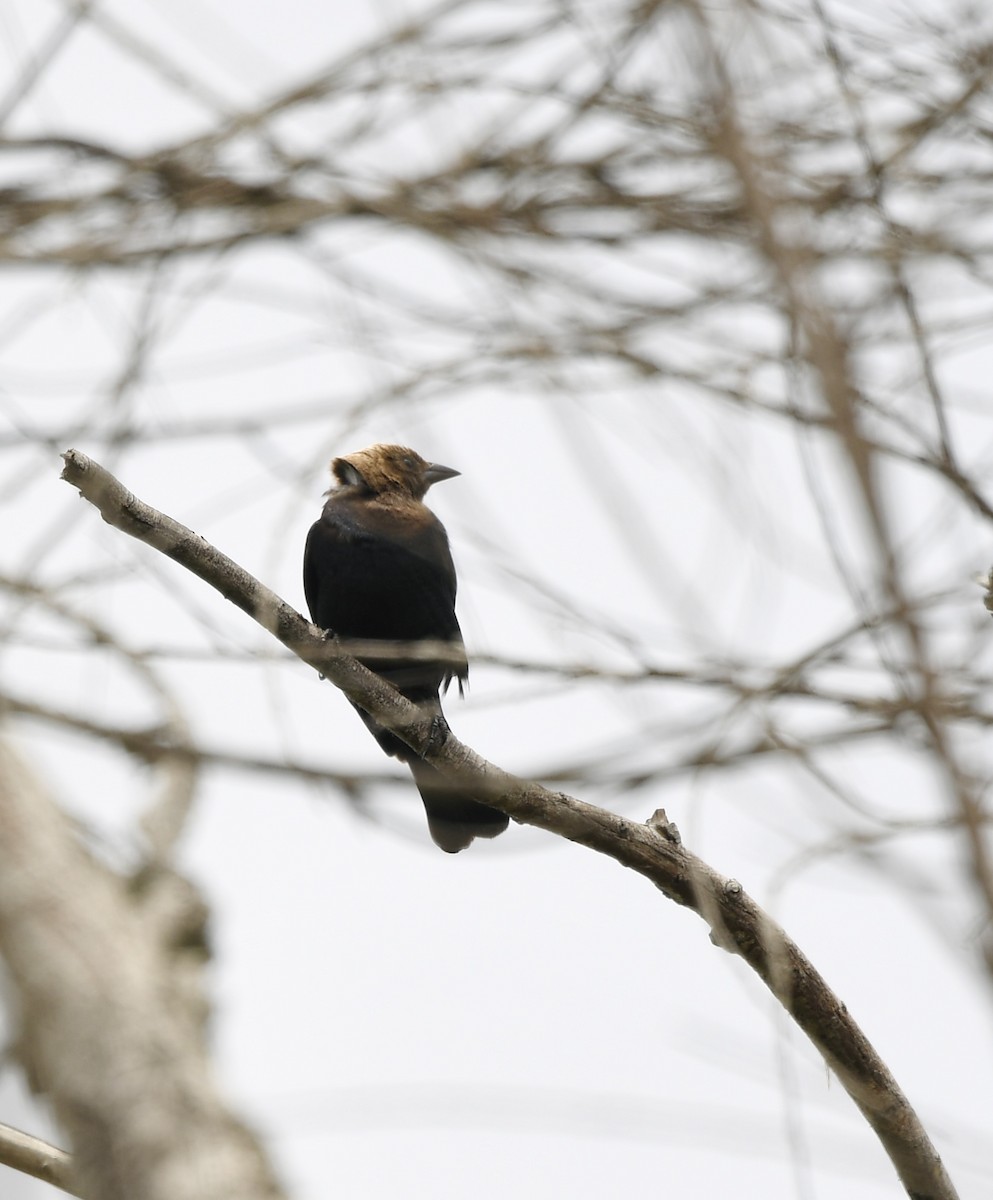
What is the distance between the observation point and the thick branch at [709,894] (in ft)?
7.82

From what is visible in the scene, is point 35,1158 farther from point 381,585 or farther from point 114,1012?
point 114,1012

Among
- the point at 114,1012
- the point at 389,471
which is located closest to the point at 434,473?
the point at 389,471

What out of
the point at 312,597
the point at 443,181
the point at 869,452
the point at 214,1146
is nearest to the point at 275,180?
the point at 443,181

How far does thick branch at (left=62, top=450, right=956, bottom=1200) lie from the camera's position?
93.8 inches

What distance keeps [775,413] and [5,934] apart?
2987mm

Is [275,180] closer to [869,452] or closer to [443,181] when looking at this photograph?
[443,181]

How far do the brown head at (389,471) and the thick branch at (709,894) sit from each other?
1.90m

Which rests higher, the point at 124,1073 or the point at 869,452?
the point at 124,1073

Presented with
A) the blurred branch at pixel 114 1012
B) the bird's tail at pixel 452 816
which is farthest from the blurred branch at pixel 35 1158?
the bird's tail at pixel 452 816

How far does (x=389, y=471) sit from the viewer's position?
4586 mm

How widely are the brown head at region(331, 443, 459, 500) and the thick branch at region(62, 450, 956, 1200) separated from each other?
1.90m

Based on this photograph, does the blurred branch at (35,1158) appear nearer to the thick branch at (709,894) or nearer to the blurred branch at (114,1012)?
the blurred branch at (114,1012)

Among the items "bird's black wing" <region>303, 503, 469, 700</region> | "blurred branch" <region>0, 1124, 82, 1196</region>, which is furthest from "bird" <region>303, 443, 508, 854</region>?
"blurred branch" <region>0, 1124, 82, 1196</region>

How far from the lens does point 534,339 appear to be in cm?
348
